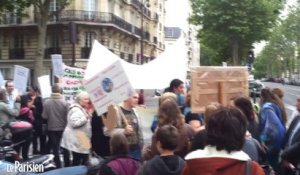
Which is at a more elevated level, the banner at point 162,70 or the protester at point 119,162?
the banner at point 162,70

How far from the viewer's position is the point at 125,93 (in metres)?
6.43

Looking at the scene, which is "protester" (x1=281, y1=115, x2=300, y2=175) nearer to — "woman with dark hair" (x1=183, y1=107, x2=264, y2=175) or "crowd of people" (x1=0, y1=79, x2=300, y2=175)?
"crowd of people" (x1=0, y1=79, x2=300, y2=175)

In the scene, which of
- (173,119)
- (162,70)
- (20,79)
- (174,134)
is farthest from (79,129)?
(20,79)

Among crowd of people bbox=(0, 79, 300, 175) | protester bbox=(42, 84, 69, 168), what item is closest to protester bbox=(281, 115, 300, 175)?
crowd of people bbox=(0, 79, 300, 175)

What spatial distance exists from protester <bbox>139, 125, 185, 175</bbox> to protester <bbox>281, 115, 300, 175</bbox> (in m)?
1.58

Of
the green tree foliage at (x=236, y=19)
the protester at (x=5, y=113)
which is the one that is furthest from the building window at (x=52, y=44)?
the protester at (x=5, y=113)

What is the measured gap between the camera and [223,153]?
305cm

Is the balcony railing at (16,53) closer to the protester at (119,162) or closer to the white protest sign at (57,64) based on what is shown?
the white protest sign at (57,64)

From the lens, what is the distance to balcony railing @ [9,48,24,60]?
49.6m

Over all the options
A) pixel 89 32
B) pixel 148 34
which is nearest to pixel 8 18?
pixel 89 32

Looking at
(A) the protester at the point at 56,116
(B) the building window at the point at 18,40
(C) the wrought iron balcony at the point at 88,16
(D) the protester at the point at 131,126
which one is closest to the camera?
(D) the protester at the point at 131,126

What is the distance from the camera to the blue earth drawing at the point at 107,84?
6493mm

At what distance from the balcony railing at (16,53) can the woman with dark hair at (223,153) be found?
4814 centimetres

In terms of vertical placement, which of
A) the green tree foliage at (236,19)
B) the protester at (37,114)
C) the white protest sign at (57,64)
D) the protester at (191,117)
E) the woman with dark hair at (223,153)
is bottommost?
the protester at (37,114)
